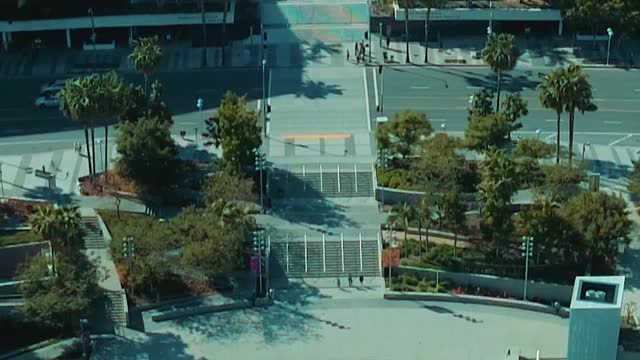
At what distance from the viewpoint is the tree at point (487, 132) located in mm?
127750

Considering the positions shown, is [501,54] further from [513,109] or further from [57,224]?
[57,224]

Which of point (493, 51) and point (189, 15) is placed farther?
point (189, 15)

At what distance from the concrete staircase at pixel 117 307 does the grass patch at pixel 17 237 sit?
7930mm

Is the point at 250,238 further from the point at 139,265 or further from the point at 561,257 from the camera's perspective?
the point at 561,257

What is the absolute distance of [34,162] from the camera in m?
133

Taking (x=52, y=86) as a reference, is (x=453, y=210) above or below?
below

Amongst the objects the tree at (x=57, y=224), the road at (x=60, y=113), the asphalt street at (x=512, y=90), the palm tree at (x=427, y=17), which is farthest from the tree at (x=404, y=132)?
the tree at (x=57, y=224)

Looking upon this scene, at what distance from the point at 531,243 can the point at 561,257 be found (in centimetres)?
472

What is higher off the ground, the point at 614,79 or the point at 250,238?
the point at 614,79

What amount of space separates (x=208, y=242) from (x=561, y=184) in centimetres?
3129

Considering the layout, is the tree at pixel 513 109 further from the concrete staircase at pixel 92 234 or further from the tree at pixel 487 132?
the concrete staircase at pixel 92 234

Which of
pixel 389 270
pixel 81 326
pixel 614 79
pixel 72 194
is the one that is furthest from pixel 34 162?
pixel 614 79

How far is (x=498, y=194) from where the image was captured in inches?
4621

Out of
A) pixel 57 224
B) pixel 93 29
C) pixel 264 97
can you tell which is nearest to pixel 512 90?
pixel 264 97
